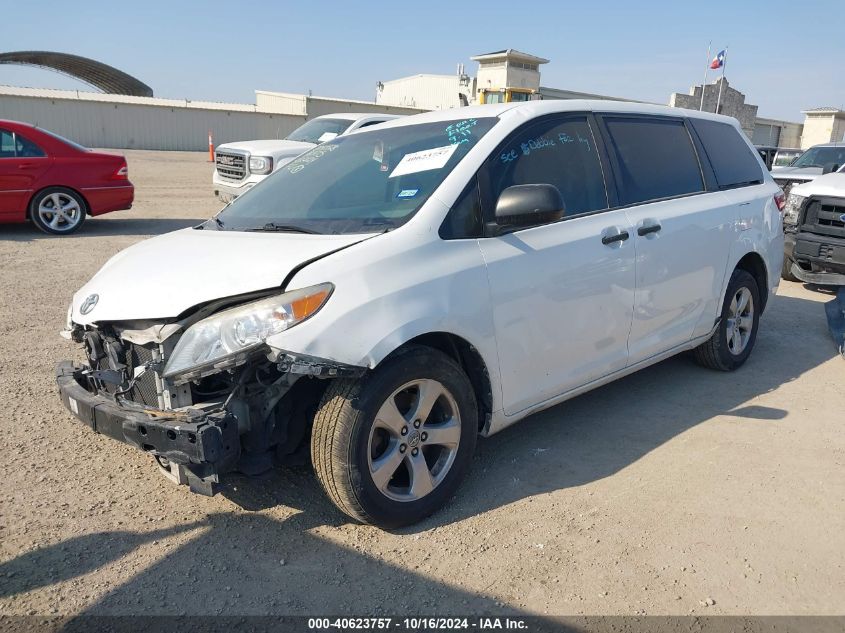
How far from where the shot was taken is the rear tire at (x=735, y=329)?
5.07 metres

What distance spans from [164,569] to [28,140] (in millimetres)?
9159

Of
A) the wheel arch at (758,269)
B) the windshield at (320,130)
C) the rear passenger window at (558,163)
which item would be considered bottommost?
the wheel arch at (758,269)

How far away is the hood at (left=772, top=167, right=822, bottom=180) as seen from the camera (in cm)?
1013

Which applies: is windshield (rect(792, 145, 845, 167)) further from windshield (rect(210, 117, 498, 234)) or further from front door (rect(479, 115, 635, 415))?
windshield (rect(210, 117, 498, 234))

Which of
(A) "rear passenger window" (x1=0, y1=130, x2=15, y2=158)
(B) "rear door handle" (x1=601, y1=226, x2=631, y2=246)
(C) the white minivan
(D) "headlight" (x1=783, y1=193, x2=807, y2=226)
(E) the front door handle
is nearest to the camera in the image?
(C) the white minivan

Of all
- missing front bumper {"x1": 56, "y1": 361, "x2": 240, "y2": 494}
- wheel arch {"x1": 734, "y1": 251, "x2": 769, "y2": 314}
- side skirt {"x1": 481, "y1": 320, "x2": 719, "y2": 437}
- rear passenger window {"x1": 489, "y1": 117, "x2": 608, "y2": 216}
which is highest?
rear passenger window {"x1": 489, "y1": 117, "x2": 608, "y2": 216}

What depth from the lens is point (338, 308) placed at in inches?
110

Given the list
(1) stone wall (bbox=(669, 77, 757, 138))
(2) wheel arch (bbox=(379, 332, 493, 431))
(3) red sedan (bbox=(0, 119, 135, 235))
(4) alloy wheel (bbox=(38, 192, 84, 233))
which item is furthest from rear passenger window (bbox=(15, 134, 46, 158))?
(1) stone wall (bbox=(669, 77, 757, 138))

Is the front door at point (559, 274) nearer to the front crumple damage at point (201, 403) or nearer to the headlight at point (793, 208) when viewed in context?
the front crumple damage at point (201, 403)

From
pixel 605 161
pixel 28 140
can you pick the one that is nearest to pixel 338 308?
pixel 605 161

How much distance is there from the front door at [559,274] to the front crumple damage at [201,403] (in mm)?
972

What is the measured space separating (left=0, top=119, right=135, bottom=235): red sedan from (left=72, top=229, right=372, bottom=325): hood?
7.69 meters

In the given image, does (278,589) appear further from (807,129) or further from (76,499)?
(807,129)

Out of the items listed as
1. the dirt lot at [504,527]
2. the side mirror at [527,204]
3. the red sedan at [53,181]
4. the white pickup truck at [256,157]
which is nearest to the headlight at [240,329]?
the dirt lot at [504,527]
